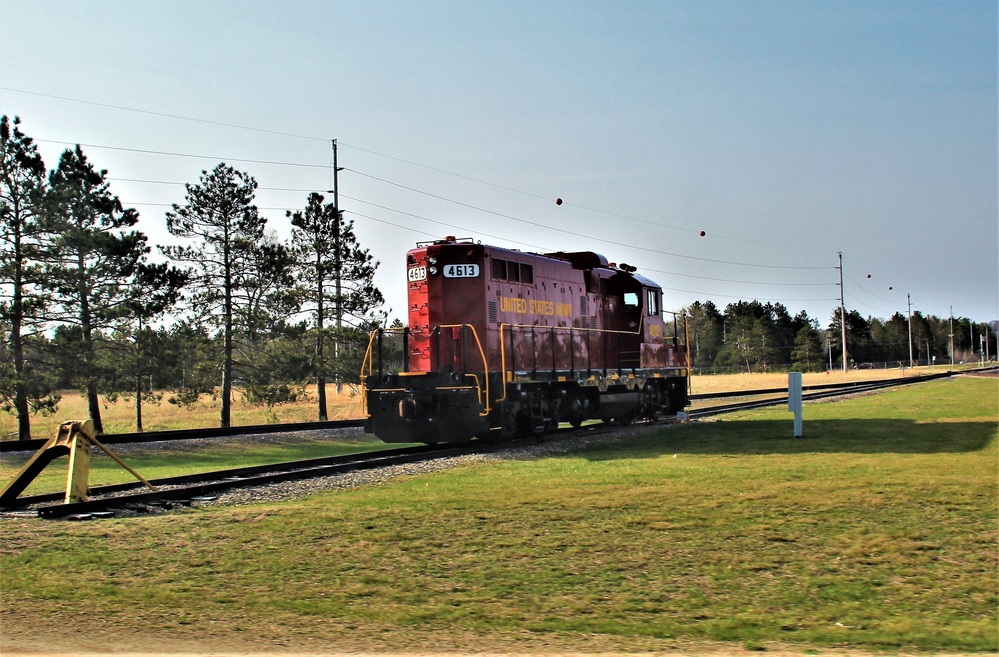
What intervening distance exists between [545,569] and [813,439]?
12127 mm

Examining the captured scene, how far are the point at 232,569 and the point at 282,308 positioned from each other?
31.0 metres

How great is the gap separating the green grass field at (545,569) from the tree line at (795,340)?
12274 cm

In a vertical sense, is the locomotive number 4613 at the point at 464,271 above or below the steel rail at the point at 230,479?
above

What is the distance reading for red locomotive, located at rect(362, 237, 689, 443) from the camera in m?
18.0

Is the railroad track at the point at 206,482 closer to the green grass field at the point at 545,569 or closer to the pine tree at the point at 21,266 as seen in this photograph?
the green grass field at the point at 545,569

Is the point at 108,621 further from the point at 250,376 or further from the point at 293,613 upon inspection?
the point at 250,376

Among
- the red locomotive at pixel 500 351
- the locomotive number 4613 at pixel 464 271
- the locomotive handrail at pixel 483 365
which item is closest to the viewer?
the locomotive handrail at pixel 483 365

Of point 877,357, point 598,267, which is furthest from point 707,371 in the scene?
point 598,267

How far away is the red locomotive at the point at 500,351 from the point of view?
1795 cm

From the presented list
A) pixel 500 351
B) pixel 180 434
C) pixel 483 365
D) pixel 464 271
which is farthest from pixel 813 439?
pixel 180 434

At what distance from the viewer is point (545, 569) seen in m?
7.38

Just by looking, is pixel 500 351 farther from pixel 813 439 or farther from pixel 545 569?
pixel 545 569

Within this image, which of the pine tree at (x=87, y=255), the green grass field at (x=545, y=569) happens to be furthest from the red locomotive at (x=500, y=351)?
the pine tree at (x=87, y=255)

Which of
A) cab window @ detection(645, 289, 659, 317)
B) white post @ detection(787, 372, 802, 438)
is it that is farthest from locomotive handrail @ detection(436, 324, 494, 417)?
cab window @ detection(645, 289, 659, 317)
